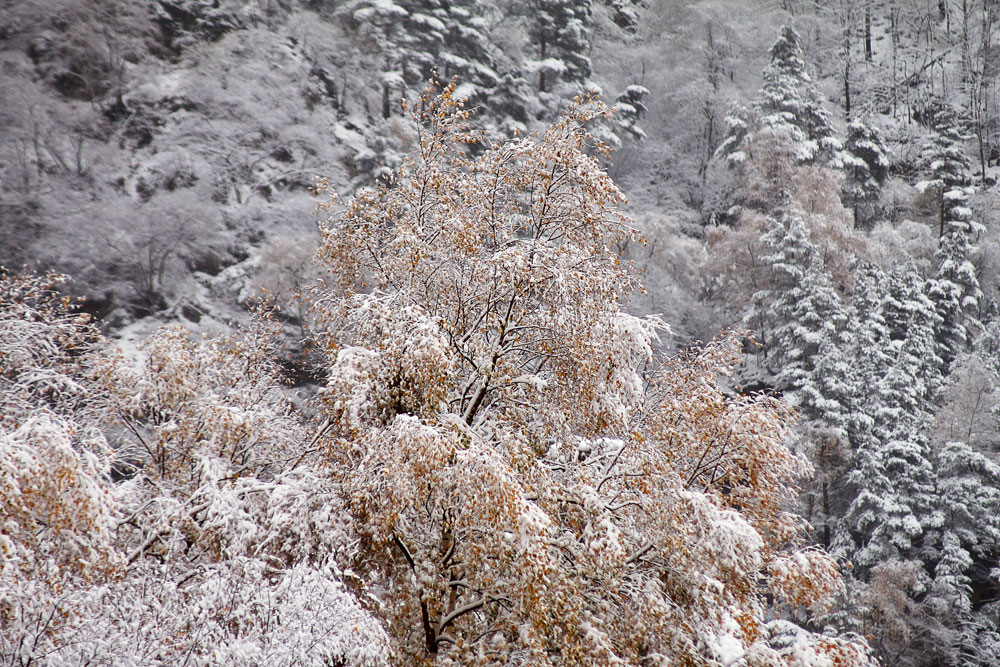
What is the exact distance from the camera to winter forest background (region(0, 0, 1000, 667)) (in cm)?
624

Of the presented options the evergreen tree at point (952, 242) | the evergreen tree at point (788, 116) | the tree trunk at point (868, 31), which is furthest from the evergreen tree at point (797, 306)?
the tree trunk at point (868, 31)

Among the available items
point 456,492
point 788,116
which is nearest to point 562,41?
point 788,116

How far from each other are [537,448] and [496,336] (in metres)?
1.50

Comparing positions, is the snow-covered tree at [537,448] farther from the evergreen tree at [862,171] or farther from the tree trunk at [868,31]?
the tree trunk at [868,31]

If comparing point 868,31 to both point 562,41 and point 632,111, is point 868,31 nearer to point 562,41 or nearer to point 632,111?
point 562,41

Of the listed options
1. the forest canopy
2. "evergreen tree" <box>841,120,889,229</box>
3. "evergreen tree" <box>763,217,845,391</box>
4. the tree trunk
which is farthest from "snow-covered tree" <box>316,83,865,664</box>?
the tree trunk

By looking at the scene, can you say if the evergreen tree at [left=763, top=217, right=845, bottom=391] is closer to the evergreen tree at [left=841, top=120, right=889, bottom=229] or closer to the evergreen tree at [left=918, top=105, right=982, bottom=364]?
the evergreen tree at [left=918, top=105, right=982, bottom=364]

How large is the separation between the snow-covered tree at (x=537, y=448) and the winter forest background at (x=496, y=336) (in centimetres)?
5

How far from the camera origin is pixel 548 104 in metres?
42.9

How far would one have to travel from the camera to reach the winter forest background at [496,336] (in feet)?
20.5

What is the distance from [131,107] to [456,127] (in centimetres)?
3314

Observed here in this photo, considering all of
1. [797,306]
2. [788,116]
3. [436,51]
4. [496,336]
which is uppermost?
[788,116]

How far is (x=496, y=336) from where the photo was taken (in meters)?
8.38

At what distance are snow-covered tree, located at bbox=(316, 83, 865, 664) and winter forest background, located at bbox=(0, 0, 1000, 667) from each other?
0.05 meters
